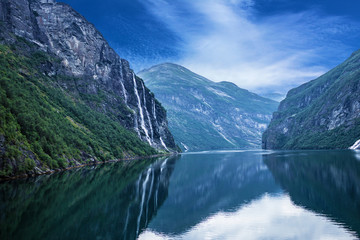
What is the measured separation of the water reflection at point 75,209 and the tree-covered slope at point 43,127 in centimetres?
937

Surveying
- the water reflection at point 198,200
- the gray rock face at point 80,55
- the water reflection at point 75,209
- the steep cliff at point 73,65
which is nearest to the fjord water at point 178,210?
the water reflection at point 75,209

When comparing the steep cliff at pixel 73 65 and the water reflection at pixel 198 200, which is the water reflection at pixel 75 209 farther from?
the steep cliff at pixel 73 65

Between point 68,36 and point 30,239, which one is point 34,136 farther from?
point 68,36

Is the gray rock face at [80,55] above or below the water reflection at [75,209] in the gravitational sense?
above

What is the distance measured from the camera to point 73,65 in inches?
6250

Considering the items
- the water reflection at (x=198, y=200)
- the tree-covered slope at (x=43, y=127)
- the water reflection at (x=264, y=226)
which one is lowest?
Result: the water reflection at (x=198, y=200)

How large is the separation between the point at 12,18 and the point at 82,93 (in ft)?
150

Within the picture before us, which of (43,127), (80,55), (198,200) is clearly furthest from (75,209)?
(80,55)

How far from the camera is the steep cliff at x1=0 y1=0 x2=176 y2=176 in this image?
119188 millimetres

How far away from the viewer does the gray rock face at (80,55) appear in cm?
13700

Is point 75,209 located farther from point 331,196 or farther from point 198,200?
point 331,196

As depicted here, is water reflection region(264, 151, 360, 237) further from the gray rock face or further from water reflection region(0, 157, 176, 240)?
the gray rock face

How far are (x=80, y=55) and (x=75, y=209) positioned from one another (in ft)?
498

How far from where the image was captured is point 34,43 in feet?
451
